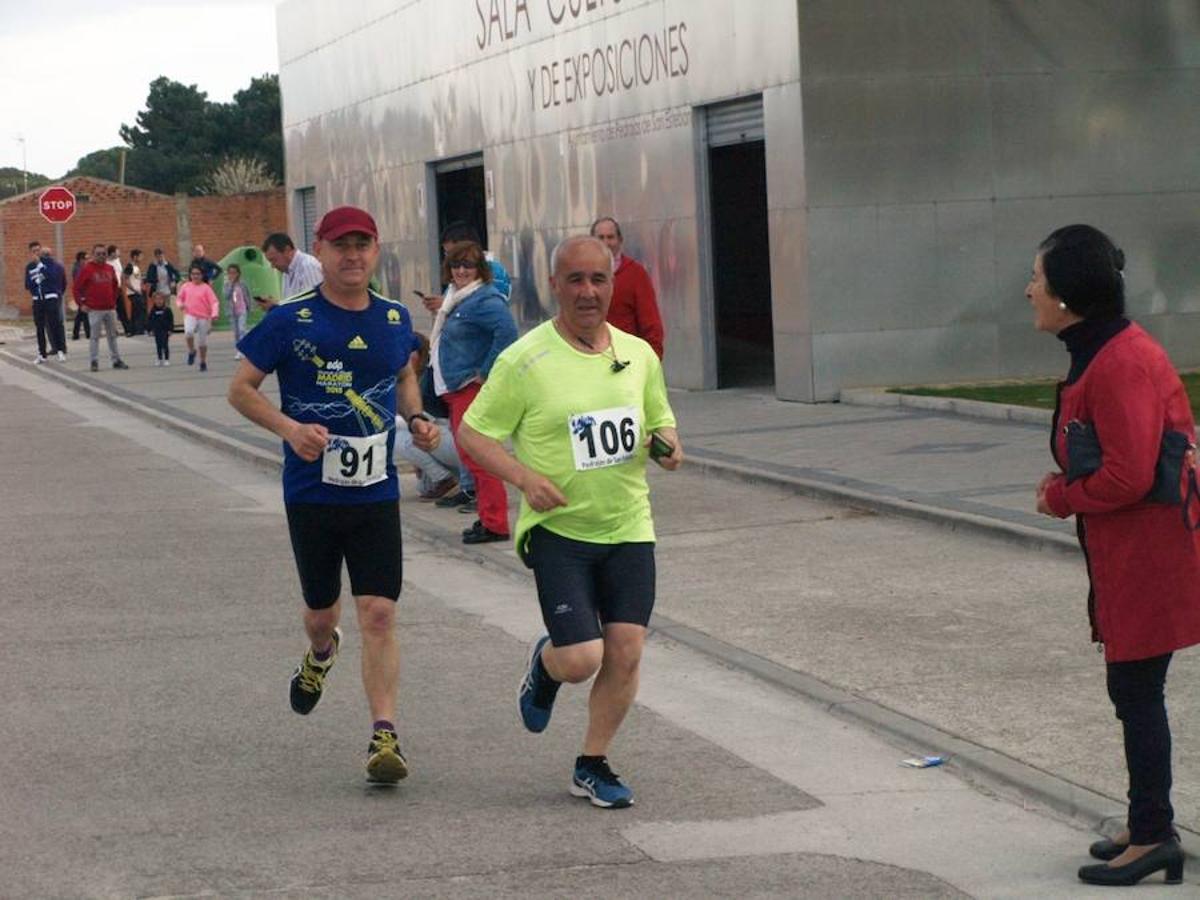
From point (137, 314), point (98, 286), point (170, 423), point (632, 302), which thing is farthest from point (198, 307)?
point (632, 302)

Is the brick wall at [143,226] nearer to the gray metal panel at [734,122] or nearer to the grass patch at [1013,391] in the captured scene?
the gray metal panel at [734,122]

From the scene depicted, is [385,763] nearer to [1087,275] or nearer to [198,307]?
[1087,275]

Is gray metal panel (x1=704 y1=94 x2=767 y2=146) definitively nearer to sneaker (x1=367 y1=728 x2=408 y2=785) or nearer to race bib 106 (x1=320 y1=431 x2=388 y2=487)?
race bib 106 (x1=320 y1=431 x2=388 y2=487)

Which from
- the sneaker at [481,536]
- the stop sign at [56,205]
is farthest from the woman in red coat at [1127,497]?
the stop sign at [56,205]

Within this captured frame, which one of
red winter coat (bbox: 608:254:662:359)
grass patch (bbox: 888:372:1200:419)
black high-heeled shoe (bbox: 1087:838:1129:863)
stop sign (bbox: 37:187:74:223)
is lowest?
black high-heeled shoe (bbox: 1087:838:1129:863)

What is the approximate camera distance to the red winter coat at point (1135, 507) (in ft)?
17.8

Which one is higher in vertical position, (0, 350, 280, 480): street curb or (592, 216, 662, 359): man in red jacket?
(592, 216, 662, 359): man in red jacket

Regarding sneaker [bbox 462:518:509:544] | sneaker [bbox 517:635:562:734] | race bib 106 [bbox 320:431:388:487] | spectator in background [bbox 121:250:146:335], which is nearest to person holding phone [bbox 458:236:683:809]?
sneaker [bbox 517:635:562:734]

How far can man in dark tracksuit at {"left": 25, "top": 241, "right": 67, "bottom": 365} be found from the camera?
34562 millimetres

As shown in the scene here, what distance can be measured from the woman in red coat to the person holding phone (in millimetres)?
1390

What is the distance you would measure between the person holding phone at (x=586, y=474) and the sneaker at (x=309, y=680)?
1.06 meters

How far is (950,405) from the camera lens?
18.2 m

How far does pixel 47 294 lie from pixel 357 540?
29786 millimetres

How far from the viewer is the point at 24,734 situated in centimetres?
770
